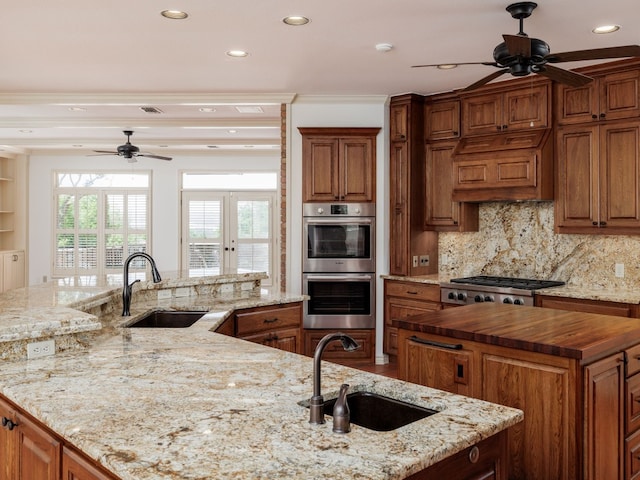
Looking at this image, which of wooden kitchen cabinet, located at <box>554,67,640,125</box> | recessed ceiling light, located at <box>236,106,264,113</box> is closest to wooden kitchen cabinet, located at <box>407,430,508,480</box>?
wooden kitchen cabinet, located at <box>554,67,640,125</box>

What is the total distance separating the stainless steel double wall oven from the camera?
551 cm

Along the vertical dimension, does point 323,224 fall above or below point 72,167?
→ below

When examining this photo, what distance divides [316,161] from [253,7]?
224cm

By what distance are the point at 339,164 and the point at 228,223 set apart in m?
4.81

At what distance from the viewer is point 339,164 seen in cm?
549

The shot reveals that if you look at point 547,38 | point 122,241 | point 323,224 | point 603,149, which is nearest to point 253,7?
point 547,38

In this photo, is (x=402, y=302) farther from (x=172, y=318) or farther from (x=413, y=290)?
(x=172, y=318)

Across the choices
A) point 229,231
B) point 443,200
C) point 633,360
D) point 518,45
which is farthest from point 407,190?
point 229,231

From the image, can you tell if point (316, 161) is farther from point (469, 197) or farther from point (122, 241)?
point (122, 241)

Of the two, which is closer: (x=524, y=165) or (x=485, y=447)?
(x=485, y=447)

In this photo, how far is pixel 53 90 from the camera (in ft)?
18.0

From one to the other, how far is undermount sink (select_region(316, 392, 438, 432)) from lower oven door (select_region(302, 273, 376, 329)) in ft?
12.1

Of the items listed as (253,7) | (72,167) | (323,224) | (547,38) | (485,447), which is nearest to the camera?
(485,447)

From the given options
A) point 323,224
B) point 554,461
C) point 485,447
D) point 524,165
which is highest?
point 524,165
